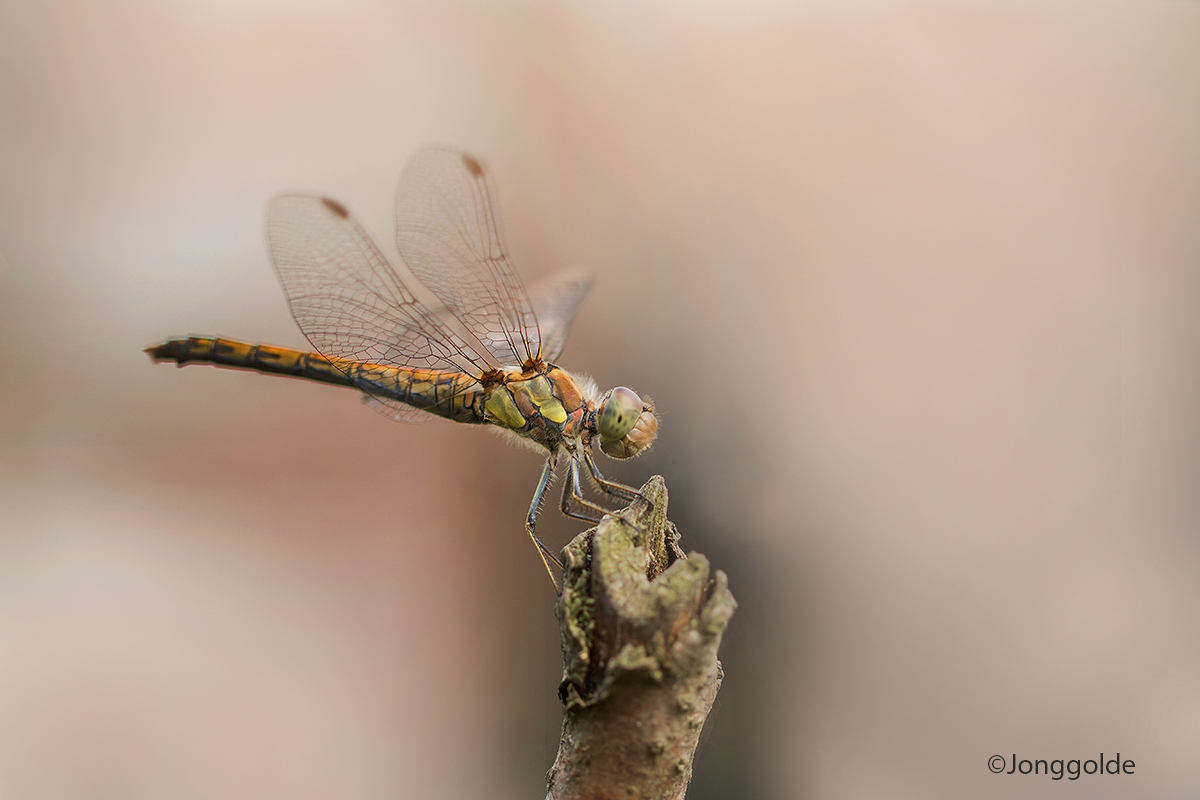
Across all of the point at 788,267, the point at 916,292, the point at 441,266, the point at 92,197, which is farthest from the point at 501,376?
the point at 92,197

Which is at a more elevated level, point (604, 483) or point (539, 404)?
point (539, 404)

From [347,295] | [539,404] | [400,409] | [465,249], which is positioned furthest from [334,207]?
[539,404]

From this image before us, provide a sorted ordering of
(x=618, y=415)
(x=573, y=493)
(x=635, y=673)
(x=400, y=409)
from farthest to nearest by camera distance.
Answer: (x=400, y=409) < (x=573, y=493) < (x=618, y=415) < (x=635, y=673)

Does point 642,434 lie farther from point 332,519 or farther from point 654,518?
point 332,519

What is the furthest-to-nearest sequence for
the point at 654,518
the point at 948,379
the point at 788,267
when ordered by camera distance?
the point at 788,267 → the point at 948,379 → the point at 654,518

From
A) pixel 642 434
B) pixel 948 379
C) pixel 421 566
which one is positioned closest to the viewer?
pixel 642 434

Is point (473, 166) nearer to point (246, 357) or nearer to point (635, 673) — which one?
point (246, 357)

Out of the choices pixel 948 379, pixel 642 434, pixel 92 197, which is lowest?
pixel 642 434
